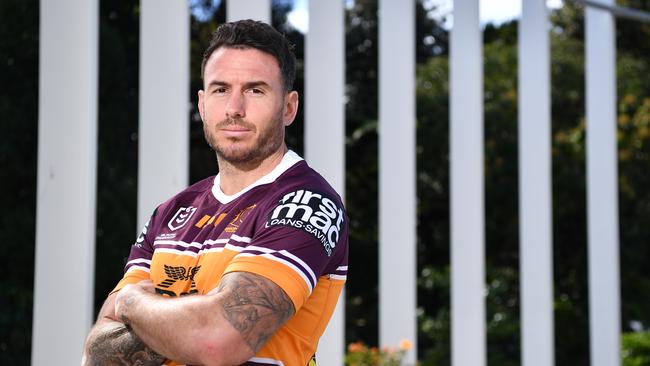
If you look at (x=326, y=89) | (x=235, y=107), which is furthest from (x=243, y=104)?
(x=326, y=89)

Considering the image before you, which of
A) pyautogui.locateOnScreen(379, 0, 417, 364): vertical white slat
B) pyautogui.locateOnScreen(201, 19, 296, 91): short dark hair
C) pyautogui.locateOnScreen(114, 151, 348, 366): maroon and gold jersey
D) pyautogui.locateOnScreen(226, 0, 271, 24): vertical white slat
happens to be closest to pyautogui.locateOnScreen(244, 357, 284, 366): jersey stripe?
pyautogui.locateOnScreen(114, 151, 348, 366): maroon and gold jersey

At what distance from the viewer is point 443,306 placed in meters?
10.8

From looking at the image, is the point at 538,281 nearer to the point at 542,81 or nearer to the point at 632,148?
the point at 542,81

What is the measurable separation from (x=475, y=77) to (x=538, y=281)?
127 centimetres

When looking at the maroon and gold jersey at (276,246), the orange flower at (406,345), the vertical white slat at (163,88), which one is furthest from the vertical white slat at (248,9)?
the maroon and gold jersey at (276,246)

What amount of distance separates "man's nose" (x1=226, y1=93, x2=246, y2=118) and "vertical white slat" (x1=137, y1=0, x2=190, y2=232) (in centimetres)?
211

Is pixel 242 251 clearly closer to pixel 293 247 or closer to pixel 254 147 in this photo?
pixel 293 247

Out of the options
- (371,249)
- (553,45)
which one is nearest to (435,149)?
(371,249)

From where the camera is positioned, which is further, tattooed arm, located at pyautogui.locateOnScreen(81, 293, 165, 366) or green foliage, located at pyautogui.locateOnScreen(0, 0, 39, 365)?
green foliage, located at pyautogui.locateOnScreen(0, 0, 39, 365)

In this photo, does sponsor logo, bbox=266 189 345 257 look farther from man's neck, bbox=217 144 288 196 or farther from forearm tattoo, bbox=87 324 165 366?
forearm tattoo, bbox=87 324 165 366

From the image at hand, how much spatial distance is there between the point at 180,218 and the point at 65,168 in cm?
192

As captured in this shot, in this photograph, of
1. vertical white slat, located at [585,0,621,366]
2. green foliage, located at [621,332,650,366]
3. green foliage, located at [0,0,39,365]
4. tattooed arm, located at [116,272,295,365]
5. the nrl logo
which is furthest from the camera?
green foliage, located at [621,332,650,366]

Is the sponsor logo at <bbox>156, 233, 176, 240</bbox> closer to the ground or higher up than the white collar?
closer to the ground

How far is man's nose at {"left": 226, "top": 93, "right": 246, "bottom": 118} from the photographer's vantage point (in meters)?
1.70
